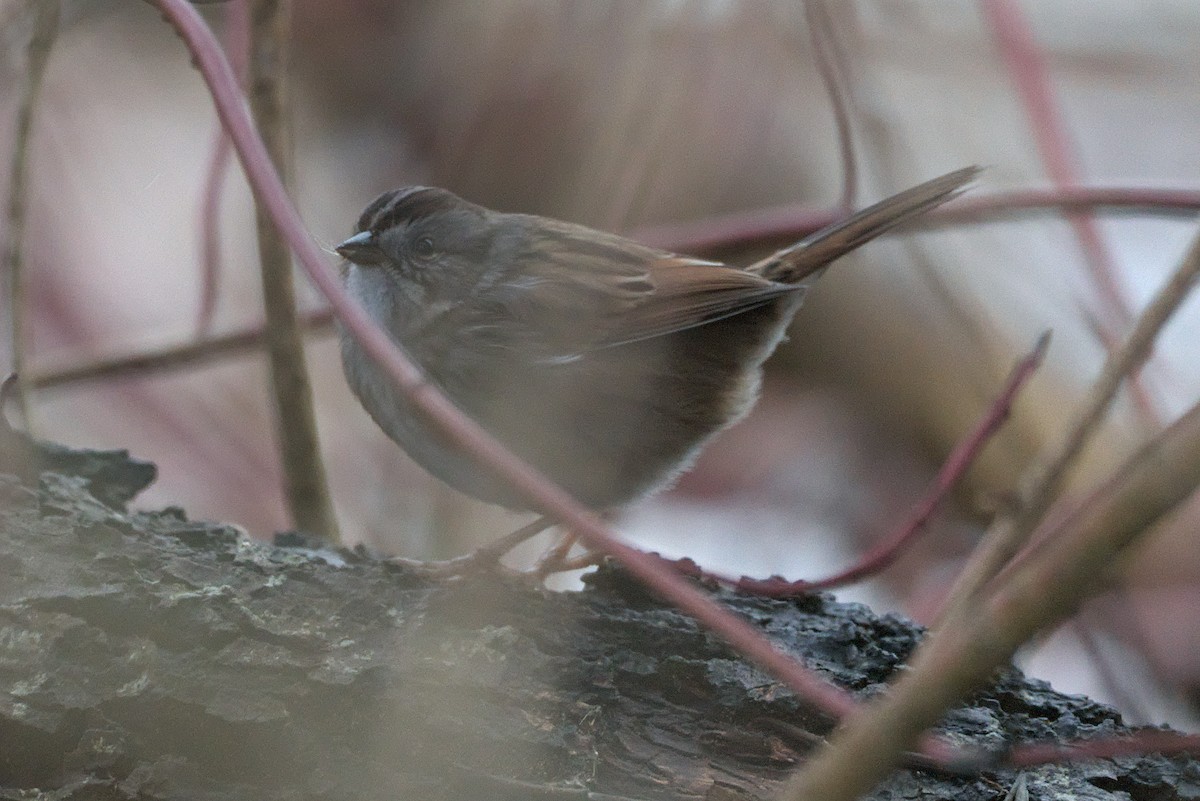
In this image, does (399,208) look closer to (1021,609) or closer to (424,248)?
(424,248)

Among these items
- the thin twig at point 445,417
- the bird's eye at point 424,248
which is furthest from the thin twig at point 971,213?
the thin twig at point 445,417

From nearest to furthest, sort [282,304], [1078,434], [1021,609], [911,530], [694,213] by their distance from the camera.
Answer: [1021,609] → [1078,434] → [911,530] → [282,304] → [694,213]

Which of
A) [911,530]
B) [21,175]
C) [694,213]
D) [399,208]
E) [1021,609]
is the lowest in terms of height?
[1021,609]

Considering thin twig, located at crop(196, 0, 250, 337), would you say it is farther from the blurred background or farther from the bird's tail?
the bird's tail

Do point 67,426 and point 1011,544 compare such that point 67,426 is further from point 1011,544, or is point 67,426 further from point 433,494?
point 1011,544

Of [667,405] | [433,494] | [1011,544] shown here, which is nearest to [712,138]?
[433,494]

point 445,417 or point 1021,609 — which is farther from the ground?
point 445,417

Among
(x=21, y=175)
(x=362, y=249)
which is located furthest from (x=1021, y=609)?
(x=362, y=249)
